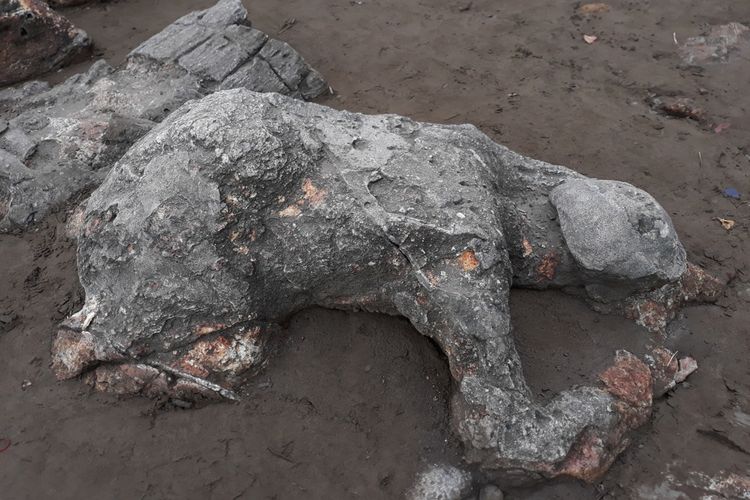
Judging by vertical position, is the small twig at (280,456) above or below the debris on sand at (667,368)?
above

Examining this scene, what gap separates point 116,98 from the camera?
469cm

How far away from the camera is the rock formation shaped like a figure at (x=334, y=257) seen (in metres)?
2.72

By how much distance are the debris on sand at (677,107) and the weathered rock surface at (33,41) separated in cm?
546

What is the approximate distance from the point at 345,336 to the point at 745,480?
202 cm

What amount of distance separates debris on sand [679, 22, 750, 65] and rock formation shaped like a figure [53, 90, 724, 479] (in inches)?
136

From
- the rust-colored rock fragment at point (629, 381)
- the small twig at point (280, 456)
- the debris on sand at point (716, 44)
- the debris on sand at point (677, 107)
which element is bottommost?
the debris on sand at point (677, 107)

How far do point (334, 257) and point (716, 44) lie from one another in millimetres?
Result: 4940

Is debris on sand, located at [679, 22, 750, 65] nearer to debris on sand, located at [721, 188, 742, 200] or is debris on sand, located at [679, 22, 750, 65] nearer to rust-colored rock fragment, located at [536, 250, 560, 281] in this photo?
debris on sand, located at [721, 188, 742, 200]

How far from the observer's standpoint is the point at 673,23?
610 cm

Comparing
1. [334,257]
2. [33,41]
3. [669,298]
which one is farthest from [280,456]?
[33,41]

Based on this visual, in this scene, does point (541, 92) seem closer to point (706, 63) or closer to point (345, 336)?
point (706, 63)

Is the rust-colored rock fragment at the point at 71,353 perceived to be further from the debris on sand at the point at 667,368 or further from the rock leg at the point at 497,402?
the debris on sand at the point at 667,368

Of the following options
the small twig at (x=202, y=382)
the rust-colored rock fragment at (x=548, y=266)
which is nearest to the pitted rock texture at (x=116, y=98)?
the small twig at (x=202, y=382)

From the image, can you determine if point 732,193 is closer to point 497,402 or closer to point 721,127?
point 721,127
